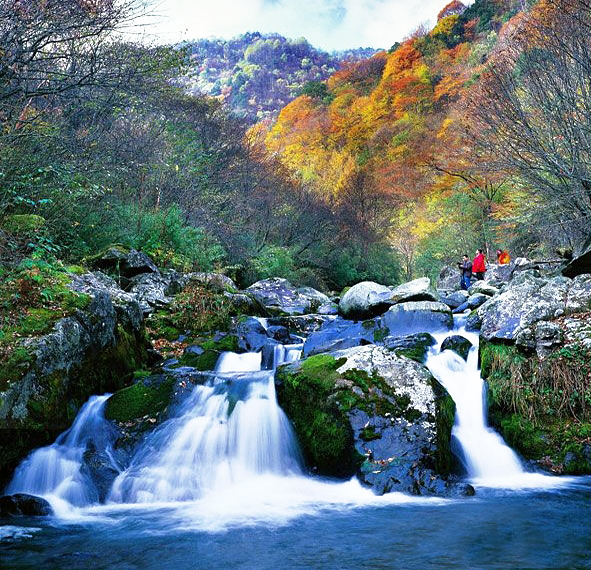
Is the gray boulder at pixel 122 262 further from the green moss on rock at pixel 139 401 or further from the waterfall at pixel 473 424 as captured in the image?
the waterfall at pixel 473 424

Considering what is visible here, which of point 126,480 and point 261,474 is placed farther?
point 261,474

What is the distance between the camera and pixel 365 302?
13.7m

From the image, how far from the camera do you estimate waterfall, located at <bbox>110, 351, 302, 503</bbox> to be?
5.97m

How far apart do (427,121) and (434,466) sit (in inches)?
1598

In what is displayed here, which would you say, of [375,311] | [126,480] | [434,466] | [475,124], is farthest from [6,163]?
[475,124]

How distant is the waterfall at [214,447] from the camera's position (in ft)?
19.6

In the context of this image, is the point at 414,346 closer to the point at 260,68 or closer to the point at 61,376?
the point at 61,376

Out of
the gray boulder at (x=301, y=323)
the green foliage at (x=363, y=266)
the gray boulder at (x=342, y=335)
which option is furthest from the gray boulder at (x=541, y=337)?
the green foliage at (x=363, y=266)

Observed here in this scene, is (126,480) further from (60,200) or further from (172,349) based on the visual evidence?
(60,200)

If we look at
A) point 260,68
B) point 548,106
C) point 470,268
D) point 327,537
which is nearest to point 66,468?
point 327,537

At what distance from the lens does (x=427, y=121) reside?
1658 inches

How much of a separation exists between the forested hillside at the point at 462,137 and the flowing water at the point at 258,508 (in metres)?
7.14

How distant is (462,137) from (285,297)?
12470 millimetres

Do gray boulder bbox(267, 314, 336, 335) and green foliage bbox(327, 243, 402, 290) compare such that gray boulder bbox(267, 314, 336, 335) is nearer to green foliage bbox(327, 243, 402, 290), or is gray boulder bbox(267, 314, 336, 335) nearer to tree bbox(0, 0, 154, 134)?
tree bbox(0, 0, 154, 134)
